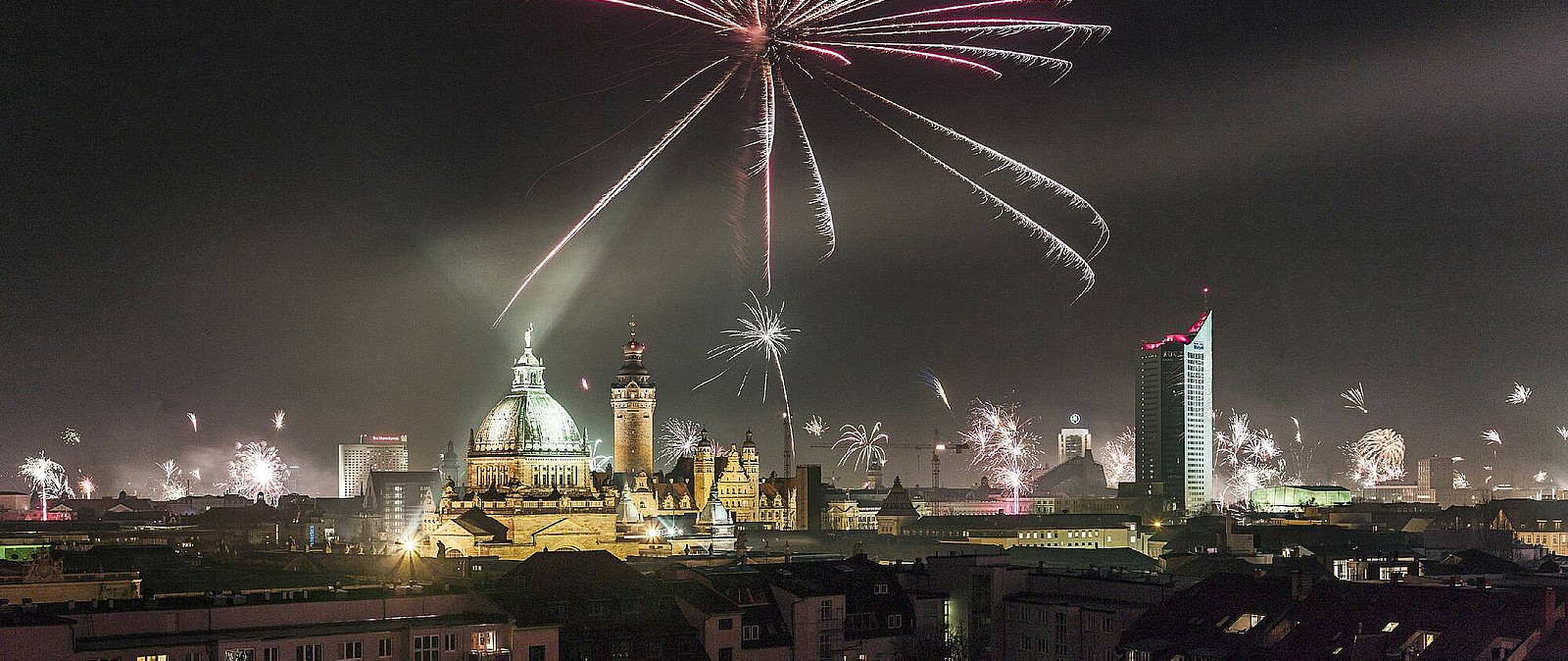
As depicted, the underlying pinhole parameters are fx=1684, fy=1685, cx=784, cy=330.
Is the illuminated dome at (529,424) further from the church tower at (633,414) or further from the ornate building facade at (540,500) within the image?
the church tower at (633,414)

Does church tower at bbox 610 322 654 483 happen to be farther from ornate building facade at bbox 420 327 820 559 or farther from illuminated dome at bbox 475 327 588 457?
illuminated dome at bbox 475 327 588 457

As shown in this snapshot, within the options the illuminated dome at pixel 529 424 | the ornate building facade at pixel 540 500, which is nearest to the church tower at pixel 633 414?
the ornate building facade at pixel 540 500


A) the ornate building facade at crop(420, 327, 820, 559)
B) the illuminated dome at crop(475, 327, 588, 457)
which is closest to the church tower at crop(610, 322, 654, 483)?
the ornate building facade at crop(420, 327, 820, 559)

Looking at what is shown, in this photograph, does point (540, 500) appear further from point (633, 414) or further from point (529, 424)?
point (633, 414)

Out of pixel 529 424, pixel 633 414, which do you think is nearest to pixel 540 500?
pixel 529 424

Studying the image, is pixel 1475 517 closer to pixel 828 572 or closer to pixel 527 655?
pixel 828 572
